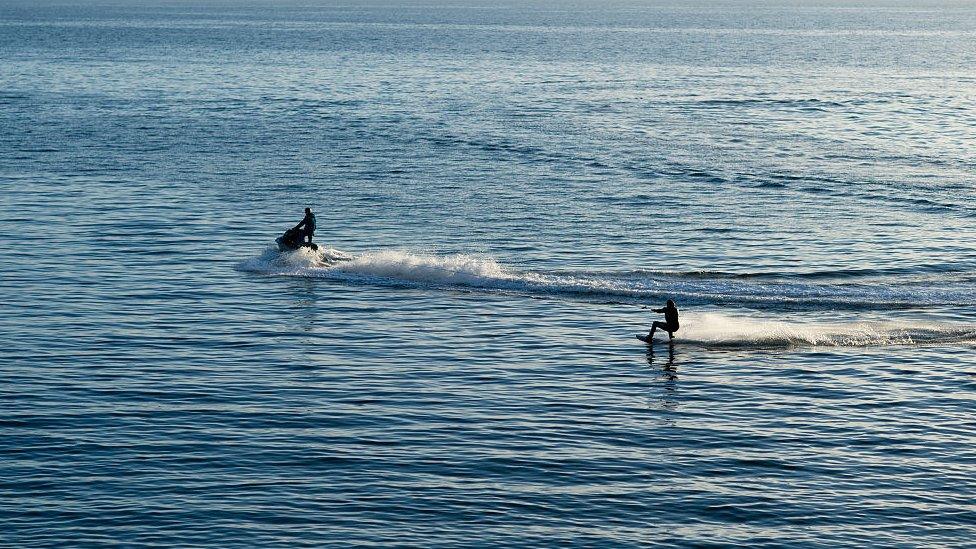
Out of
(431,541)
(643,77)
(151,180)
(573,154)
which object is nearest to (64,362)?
(431,541)

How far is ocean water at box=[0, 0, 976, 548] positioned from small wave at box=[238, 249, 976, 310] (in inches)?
7.3

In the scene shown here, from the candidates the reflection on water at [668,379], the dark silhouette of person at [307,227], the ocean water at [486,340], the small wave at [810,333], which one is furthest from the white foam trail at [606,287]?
the reflection on water at [668,379]

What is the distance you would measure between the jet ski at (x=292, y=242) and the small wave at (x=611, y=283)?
0.22m

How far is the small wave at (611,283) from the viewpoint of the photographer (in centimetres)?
5209

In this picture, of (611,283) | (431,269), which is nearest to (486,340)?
(611,283)

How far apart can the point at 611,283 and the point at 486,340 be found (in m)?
9.72

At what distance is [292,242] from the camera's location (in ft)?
189

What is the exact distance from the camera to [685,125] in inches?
4208

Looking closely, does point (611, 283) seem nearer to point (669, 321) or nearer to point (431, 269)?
point (431, 269)

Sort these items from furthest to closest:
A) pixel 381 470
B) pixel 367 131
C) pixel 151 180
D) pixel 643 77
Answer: pixel 643 77 < pixel 367 131 < pixel 151 180 < pixel 381 470

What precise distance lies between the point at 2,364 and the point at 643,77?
123 meters

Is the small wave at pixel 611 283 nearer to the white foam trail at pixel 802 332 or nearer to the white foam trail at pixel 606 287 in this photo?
the white foam trail at pixel 606 287

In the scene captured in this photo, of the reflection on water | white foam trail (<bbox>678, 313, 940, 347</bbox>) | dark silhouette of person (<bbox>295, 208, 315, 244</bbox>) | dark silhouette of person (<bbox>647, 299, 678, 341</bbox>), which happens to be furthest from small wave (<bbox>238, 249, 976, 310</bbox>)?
the reflection on water

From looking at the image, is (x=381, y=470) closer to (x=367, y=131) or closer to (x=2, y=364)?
(x=2, y=364)
